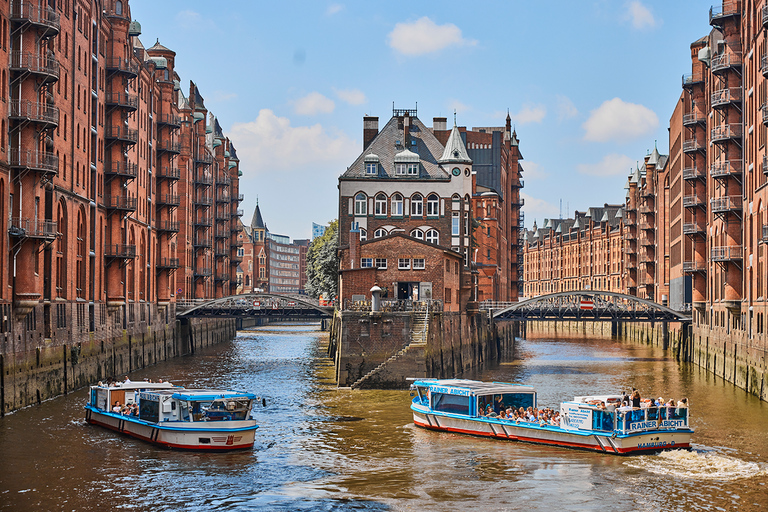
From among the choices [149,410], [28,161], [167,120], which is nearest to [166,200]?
[167,120]

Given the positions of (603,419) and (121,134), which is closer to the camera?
(603,419)

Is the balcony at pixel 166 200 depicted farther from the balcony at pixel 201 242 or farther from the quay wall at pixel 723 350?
the quay wall at pixel 723 350

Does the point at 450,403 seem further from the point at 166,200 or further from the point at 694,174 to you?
the point at 166,200

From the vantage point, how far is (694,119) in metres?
90.1

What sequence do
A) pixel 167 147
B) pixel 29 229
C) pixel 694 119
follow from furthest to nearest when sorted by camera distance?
pixel 167 147 → pixel 694 119 → pixel 29 229

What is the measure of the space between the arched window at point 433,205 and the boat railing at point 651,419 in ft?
175

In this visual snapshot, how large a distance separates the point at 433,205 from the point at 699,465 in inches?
2242

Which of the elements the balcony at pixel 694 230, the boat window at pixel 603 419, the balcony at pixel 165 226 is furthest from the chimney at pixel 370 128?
the boat window at pixel 603 419

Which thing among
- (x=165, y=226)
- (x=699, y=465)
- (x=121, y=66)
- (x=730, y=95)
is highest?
(x=121, y=66)

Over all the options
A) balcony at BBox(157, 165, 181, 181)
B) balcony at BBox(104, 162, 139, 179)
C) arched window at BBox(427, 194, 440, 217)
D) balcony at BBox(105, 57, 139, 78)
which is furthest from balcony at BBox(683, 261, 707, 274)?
balcony at BBox(105, 57, 139, 78)

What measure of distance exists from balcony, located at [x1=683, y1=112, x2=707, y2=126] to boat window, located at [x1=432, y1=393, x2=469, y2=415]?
166ft

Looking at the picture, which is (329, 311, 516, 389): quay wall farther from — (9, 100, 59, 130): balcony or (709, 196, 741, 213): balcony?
(709, 196, 741, 213): balcony

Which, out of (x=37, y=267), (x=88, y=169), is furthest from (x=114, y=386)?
(x=88, y=169)

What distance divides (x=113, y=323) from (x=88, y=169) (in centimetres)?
1243
